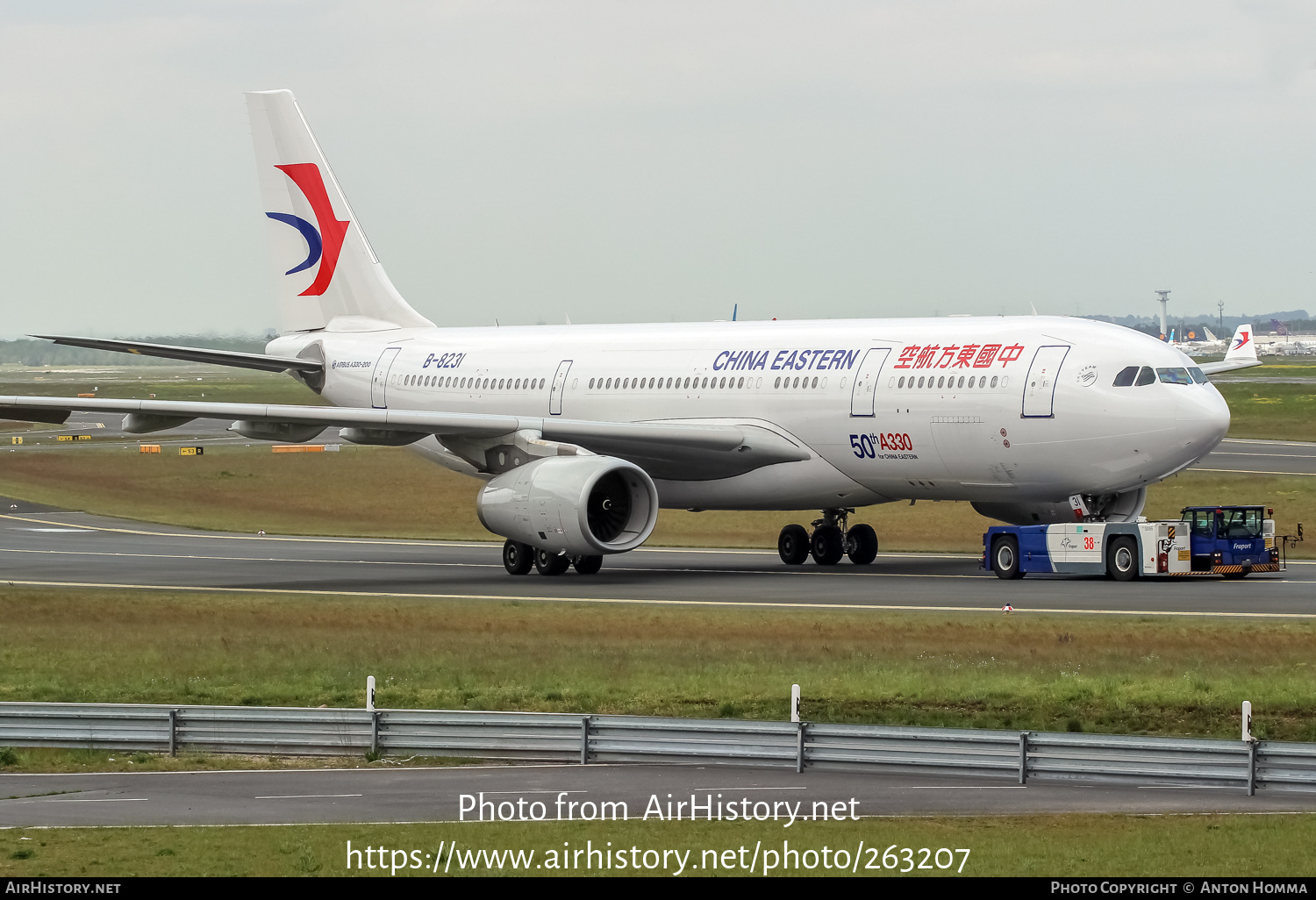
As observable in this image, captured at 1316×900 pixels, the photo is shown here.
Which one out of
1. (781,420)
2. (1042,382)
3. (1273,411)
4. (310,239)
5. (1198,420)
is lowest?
(1198,420)

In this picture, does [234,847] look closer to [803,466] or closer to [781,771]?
[781,771]

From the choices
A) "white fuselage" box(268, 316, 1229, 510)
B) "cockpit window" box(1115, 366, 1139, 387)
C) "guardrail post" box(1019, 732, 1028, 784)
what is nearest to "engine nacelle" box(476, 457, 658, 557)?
"white fuselage" box(268, 316, 1229, 510)

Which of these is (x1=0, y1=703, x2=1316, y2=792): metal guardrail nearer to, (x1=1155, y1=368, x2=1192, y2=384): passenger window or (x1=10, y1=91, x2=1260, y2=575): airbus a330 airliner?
(x1=10, y1=91, x2=1260, y2=575): airbus a330 airliner

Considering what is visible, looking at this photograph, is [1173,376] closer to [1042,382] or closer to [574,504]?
[1042,382]

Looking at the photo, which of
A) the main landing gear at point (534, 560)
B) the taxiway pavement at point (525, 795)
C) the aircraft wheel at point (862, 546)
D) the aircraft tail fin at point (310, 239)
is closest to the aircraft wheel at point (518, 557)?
the main landing gear at point (534, 560)

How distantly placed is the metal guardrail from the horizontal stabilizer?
19.8 metres

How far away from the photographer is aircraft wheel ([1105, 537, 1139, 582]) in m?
35.0

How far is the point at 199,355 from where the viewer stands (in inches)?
1676

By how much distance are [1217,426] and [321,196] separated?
81.8 feet

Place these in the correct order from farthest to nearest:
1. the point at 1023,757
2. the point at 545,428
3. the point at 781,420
Result: 1. the point at 545,428
2. the point at 781,420
3. the point at 1023,757

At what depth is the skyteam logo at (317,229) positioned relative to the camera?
158ft

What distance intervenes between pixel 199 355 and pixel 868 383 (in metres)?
16.0

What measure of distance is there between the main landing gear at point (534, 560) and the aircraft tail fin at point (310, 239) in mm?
12075

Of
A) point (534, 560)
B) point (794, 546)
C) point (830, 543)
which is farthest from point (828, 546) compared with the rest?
point (534, 560)
